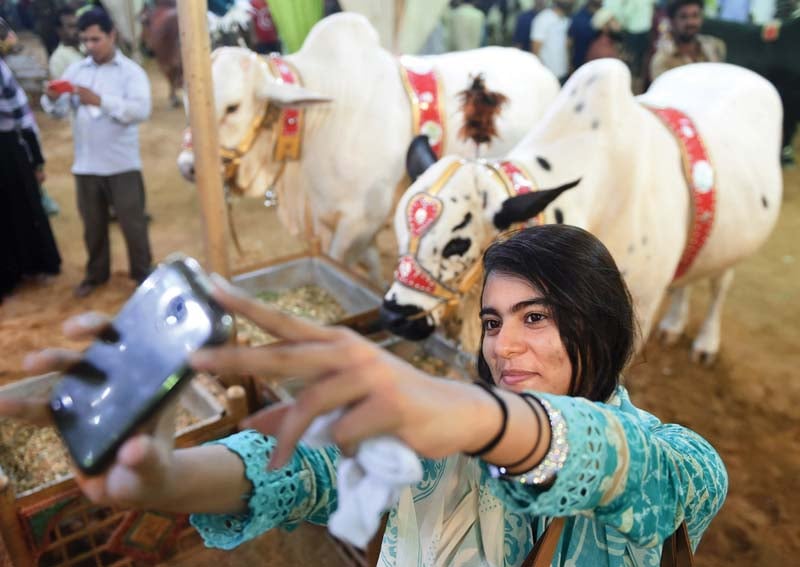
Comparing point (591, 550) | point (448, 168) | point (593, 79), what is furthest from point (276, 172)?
point (591, 550)

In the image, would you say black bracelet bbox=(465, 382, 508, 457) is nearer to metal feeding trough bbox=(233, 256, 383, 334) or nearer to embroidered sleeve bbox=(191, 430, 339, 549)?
embroidered sleeve bbox=(191, 430, 339, 549)

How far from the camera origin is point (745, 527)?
2484 millimetres

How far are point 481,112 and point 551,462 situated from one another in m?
2.54

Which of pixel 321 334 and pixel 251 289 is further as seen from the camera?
pixel 251 289

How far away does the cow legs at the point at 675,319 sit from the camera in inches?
149

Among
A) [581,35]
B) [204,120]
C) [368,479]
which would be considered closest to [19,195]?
[204,120]

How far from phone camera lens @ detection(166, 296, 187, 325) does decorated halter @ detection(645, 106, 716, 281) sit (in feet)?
8.24

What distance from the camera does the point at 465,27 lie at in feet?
24.7

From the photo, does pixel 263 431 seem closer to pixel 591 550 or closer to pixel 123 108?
pixel 591 550

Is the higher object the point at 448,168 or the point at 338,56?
the point at 338,56

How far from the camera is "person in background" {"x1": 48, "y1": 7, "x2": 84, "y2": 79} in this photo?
4891 millimetres

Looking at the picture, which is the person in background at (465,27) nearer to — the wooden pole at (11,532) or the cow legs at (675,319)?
the cow legs at (675,319)

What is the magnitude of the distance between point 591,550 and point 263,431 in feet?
1.87

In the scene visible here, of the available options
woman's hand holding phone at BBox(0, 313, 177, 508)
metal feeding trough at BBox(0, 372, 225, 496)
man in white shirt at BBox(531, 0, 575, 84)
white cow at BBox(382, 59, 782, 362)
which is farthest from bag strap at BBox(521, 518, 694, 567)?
man in white shirt at BBox(531, 0, 575, 84)
